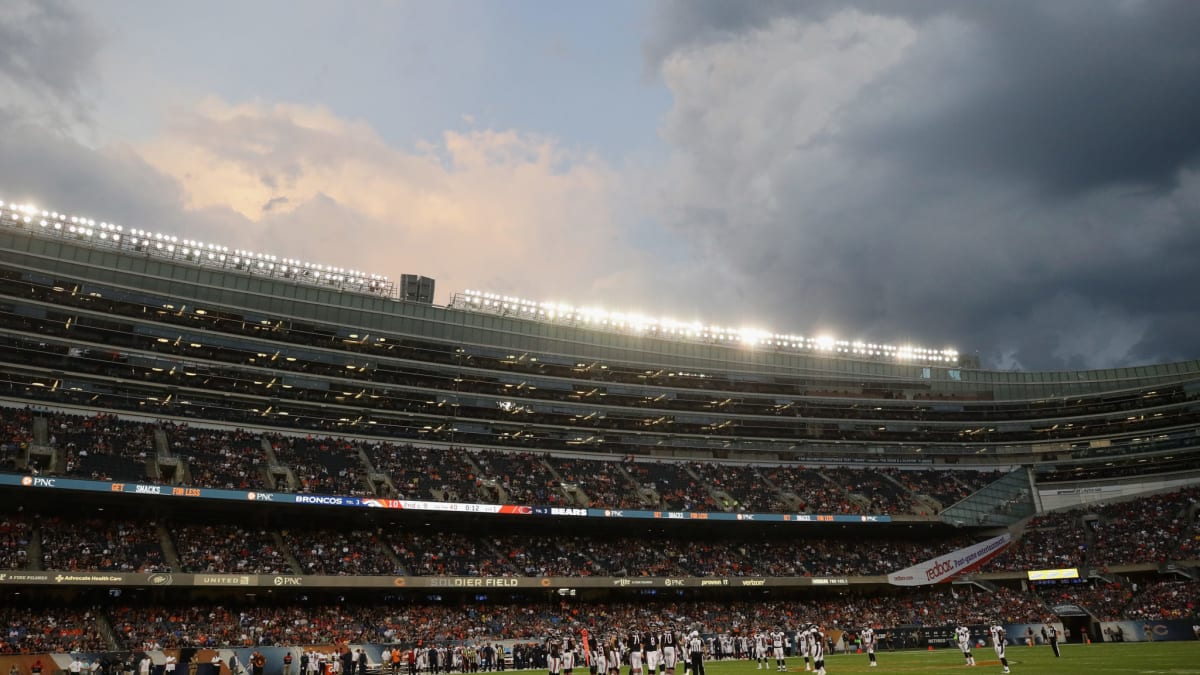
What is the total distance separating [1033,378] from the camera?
314 ft

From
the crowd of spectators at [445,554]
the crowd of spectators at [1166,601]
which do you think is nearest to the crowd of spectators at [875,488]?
the crowd of spectators at [1166,601]

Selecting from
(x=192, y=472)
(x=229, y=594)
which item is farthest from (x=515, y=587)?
(x=192, y=472)

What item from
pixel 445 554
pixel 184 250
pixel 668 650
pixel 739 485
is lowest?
pixel 668 650

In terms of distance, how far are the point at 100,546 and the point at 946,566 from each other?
67629 mm

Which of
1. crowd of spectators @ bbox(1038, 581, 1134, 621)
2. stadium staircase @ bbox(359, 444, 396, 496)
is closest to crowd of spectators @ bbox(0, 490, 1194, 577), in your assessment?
crowd of spectators @ bbox(1038, 581, 1134, 621)

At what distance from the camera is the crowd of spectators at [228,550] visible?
52844 millimetres

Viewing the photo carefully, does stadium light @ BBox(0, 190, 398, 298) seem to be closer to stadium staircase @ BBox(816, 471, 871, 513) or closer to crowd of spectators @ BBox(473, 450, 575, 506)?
crowd of spectators @ BBox(473, 450, 575, 506)

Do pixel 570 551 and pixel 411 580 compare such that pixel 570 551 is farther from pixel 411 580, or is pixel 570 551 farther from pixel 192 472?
pixel 192 472

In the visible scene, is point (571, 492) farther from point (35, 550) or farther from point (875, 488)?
point (35, 550)

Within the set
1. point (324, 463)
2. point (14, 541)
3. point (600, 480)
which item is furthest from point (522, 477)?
point (14, 541)

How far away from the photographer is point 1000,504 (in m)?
86.4

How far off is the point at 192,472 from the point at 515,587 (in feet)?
77.5

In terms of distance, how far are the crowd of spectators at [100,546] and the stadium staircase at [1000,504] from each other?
66.6 meters

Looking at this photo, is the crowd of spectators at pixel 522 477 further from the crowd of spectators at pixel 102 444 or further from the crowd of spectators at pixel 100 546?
the crowd of spectators at pixel 102 444
